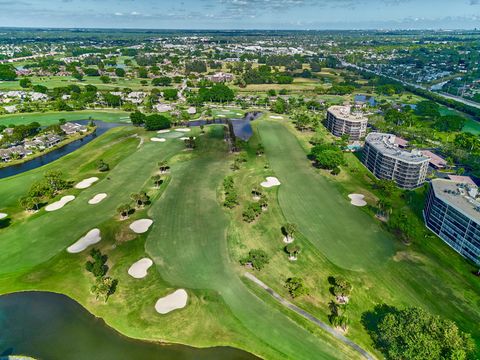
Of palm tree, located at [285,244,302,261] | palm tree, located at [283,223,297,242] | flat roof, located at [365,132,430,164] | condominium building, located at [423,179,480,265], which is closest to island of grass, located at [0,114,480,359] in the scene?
palm tree, located at [285,244,302,261]

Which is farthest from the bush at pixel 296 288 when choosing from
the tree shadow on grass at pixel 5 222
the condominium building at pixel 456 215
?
the tree shadow on grass at pixel 5 222

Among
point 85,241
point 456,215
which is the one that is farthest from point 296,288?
point 85,241

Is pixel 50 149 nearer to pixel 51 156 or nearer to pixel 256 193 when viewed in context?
pixel 51 156

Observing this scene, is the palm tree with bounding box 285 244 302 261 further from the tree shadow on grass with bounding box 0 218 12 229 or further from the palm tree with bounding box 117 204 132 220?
the tree shadow on grass with bounding box 0 218 12 229

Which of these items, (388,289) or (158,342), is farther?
(388,289)

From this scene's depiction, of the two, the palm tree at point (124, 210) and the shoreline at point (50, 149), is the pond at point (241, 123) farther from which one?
the palm tree at point (124, 210)

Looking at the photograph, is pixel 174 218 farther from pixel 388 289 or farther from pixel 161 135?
pixel 161 135

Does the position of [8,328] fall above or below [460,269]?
above

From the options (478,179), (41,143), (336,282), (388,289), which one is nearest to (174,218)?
(336,282)
